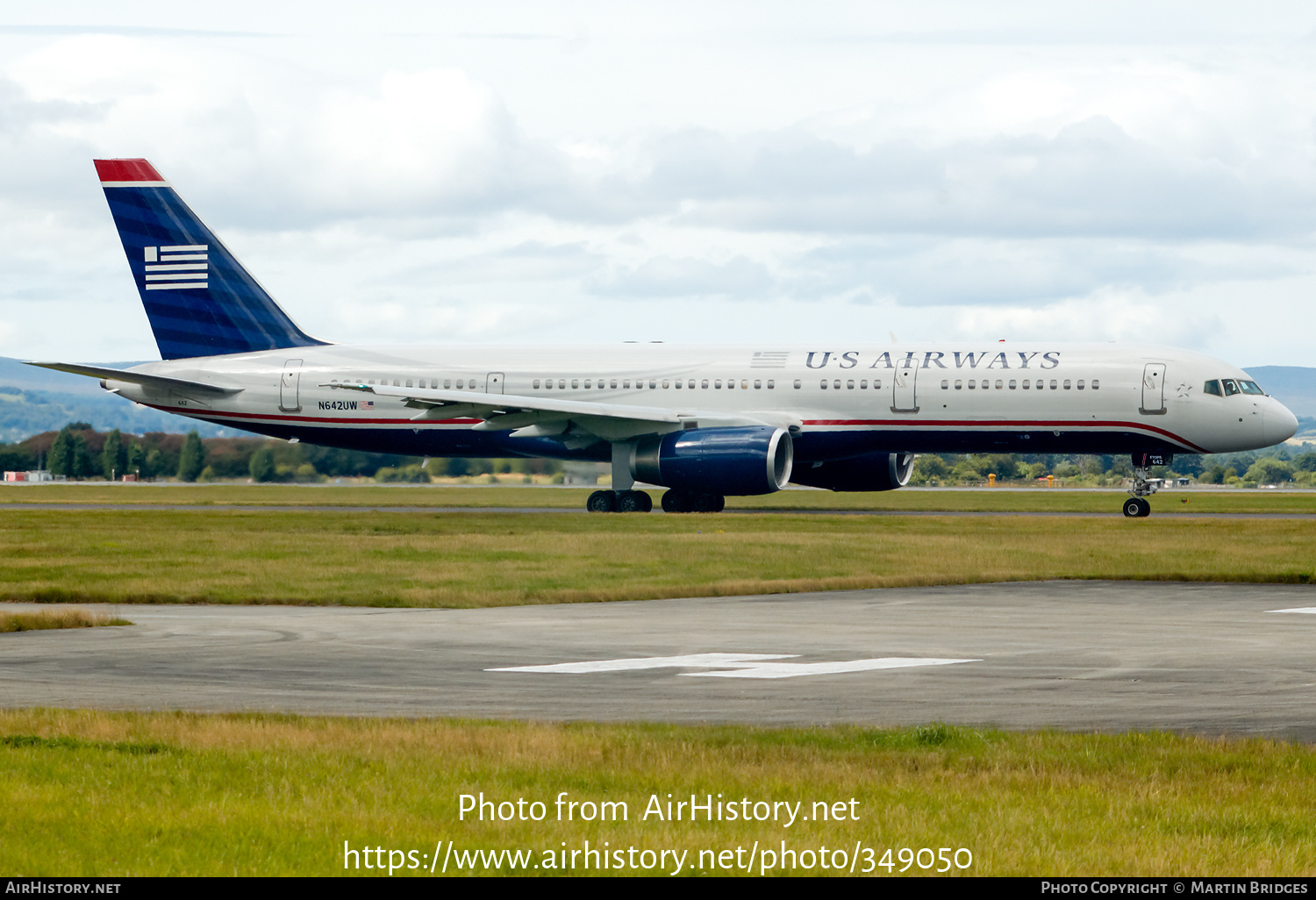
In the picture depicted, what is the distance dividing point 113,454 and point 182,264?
27.0 m

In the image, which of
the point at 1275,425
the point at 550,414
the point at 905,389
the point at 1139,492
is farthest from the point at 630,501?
the point at 1275,425

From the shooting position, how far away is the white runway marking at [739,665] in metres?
14.4

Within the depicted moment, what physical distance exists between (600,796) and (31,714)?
489 centimetres

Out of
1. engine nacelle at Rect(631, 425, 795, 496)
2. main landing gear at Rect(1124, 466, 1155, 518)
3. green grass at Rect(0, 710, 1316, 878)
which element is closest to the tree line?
engine nacelle at Rect(631, 425, 795, 496)

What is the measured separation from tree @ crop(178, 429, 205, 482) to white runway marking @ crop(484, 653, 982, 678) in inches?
2096

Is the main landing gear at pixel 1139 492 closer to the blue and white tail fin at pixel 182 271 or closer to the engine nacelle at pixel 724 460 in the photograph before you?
the engine nacelle at pixel 724 460

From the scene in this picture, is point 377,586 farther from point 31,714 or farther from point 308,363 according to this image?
point 308,363

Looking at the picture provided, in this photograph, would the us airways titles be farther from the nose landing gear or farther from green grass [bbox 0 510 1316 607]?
green grass [bbox 0 510 1316 607]

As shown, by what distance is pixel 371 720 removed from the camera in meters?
11.3

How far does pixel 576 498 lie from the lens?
57812 millimetres

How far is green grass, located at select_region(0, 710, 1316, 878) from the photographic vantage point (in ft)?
24.6

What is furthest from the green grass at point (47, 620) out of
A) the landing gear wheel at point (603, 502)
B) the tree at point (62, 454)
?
the tree at point (62, 454)

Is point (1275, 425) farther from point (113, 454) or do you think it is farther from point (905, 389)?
point (113, 454)
